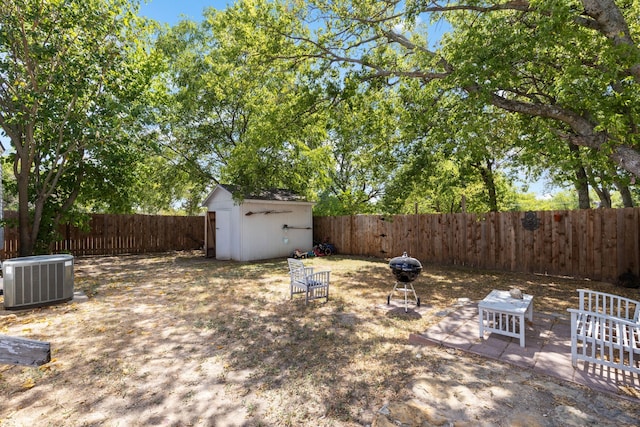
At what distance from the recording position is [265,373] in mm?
3186

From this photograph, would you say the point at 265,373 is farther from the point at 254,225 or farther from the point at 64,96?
the point at 254,225

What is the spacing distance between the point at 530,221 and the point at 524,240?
1.85 ft

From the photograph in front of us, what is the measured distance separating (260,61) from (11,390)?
25.0ft

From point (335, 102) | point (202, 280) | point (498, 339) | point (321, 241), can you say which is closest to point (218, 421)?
point (498, 339)

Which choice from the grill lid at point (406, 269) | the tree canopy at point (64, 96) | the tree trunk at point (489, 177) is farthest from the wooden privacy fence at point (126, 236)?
the tree trunk at point (489, 177)

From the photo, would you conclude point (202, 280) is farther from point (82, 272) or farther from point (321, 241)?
point (321, 241)

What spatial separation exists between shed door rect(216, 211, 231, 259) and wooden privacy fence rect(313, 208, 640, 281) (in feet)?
19.0

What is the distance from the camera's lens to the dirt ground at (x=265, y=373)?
2.45 meters

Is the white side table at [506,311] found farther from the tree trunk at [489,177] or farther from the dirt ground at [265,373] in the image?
the tree trunk at [489,177]

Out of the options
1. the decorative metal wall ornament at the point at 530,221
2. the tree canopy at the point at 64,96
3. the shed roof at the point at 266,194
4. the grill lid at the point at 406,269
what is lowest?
the grill lid at the point at 406,269

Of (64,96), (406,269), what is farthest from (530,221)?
(64,96)

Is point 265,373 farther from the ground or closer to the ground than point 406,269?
closer to the ground

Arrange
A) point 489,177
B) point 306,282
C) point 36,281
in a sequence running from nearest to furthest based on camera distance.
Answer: point 36,281 → point 306,282 → point 489,177

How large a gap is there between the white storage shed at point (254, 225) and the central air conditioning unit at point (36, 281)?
5963 millimetres
